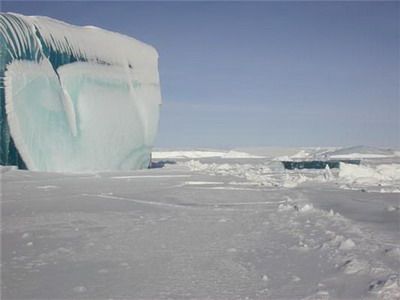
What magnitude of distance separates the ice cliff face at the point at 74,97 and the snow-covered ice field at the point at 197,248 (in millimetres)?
5160

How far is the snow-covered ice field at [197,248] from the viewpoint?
2826mm

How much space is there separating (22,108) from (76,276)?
1037cm

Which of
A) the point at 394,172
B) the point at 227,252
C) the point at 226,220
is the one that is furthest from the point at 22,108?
the point at 394,172

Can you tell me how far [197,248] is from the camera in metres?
4.03

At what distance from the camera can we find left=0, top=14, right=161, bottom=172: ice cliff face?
12203mm

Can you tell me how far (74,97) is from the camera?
15000mm

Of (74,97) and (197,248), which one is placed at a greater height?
(74,97)

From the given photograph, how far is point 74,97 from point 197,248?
1213 cm

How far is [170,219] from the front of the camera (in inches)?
224

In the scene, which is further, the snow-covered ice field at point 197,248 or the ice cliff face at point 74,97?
the ice cliff face at point 74,97

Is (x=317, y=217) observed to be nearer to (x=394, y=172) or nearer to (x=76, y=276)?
(x=76, y=276)

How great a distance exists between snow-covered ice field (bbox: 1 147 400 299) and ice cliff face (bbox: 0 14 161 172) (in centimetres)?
516

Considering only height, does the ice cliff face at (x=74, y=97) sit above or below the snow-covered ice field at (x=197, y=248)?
above

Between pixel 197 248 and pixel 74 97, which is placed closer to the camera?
pixel 197 248
